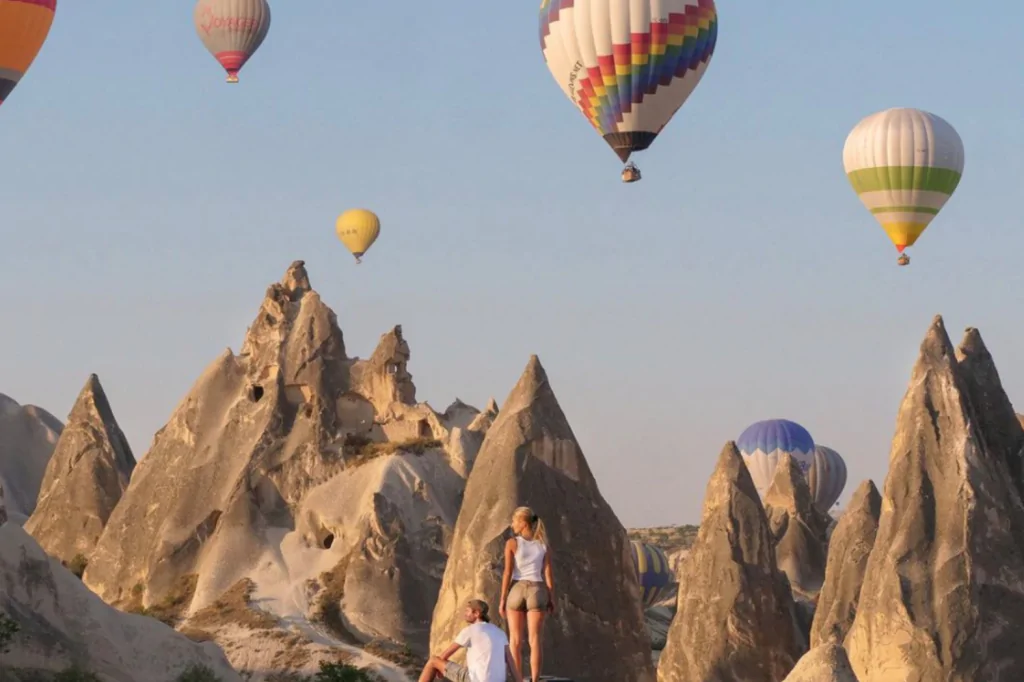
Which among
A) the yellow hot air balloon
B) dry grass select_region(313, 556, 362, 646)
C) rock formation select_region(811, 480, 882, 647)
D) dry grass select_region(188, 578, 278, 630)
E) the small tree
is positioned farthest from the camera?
the yellow hot air balloon

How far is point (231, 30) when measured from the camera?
70.2 metres

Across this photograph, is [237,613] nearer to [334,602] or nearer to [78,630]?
[334,602]

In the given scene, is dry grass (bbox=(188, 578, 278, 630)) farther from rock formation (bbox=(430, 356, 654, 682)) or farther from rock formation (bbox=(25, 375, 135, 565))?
rock formation (bbox=(430, 356, 654, 682))

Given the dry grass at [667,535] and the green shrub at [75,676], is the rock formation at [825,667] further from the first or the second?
the dry grass at [667,535]

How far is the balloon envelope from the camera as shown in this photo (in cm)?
4800

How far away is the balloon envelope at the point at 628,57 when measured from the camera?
48.0 meters

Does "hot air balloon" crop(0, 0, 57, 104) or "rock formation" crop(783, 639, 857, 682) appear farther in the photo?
"hot air balloon" crop(0, 0, 57, 104)

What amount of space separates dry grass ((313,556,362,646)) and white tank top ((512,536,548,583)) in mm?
27791

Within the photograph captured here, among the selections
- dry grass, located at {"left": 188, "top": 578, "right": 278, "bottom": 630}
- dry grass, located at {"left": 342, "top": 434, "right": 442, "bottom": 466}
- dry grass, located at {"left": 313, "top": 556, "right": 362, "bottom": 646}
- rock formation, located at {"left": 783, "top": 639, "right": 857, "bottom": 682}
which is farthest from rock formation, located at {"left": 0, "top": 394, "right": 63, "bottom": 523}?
rock formation, located at {"left": 783, "top": 639, "right": 857, "bottom": 682}

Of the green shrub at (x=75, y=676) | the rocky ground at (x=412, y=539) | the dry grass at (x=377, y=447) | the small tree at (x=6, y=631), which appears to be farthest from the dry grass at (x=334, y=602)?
the small tree at (x=6, y=631)

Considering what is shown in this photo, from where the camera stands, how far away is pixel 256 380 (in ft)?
184

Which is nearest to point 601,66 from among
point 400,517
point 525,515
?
point 400,517

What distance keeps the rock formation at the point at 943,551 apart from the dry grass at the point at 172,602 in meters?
18.4

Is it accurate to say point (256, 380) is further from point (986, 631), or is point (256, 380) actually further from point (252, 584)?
point (986, 631)
